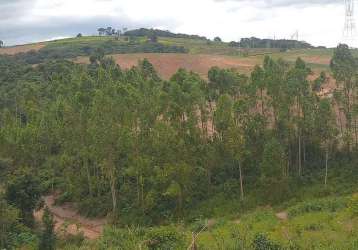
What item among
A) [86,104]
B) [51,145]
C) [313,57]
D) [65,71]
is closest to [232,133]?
[86,104]

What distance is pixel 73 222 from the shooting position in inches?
1753

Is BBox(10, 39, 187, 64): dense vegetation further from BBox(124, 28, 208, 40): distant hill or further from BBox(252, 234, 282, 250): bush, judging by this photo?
BBox(252, 234, 282, 250): bush

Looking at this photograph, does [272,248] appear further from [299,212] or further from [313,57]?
[313,57]

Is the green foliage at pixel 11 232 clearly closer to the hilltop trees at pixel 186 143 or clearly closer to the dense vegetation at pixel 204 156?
the dense vegetation at pixel 204 156

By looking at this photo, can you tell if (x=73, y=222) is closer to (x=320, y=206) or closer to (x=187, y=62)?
(x=320, y=206)

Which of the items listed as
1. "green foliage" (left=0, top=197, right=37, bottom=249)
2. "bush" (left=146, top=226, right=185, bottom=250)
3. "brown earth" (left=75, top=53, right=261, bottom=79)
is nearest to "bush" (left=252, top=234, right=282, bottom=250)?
"bush" (left=146, top=226, right=185, bottom=250)

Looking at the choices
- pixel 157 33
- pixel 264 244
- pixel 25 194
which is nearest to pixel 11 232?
pixel 25 194

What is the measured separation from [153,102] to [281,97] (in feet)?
39.2

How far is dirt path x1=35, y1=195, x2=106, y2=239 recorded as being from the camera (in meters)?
40.9

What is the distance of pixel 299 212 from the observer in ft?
128

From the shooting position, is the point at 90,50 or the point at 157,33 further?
the point at 157,33

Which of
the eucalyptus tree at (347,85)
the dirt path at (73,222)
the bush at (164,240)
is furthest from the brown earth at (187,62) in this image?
the bush at (164,240)

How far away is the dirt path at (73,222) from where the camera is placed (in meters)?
40.9

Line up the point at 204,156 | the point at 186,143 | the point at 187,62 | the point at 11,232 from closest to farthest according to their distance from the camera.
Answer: the point at 11,232
the point at 186,143
the point at 204,156
the point at 187,62
